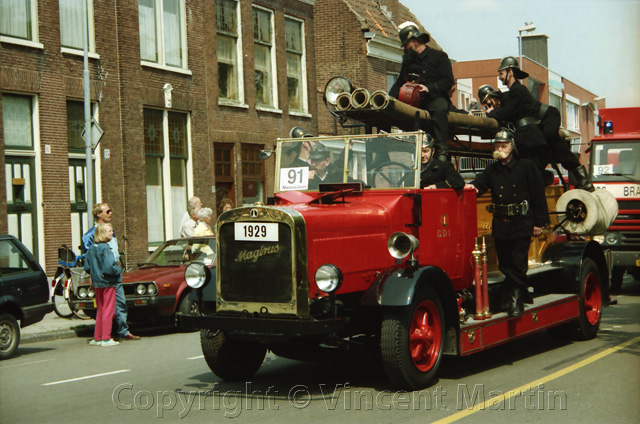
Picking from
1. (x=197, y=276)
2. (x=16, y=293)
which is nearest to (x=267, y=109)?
(x=16, y=293)

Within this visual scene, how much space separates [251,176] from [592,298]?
1659 centimetres

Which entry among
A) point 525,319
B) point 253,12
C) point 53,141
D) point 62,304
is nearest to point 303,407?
point 525,319

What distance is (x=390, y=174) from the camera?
9.34m

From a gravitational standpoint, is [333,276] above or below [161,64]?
below

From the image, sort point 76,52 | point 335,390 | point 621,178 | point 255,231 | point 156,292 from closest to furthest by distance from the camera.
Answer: point 255,231 → point 335,390 → point 156,292 → point 621,178 → point 76,52

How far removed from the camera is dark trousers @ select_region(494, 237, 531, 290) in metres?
9.94

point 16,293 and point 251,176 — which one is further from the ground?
point 251,176

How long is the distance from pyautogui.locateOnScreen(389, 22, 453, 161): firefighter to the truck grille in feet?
8.73

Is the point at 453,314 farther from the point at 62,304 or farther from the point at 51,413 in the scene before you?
the point at 62,304

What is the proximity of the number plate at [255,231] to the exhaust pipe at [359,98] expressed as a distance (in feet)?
6.58

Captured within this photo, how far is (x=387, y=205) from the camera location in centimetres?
886

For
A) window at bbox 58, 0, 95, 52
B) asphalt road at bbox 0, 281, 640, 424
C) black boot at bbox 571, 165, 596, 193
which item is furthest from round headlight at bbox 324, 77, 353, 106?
window at bbox 58, 0, 95, 52

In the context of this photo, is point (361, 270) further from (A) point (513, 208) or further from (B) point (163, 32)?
(B) point (163, 32)

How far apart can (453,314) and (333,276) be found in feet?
5.56
